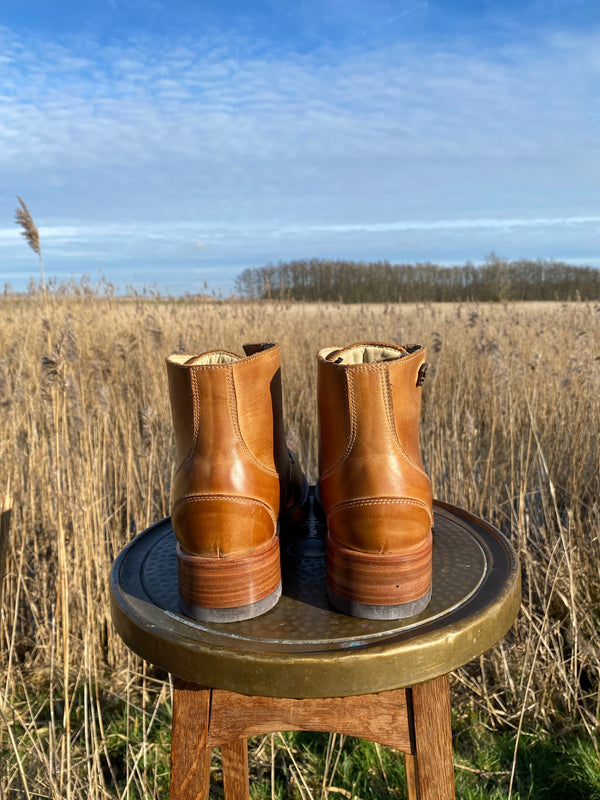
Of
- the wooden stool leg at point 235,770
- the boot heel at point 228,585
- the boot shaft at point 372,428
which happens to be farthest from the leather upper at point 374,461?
the wooden stool leg at point 235,770

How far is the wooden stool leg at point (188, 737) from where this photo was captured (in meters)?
0.73

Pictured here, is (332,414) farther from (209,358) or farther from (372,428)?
(209,358)

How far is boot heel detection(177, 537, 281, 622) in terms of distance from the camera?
667 millimetres

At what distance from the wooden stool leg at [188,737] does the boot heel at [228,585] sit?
4.7 inches

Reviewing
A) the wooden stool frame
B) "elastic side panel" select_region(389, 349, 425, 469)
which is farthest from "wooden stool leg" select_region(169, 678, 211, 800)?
"elastic side panel" select_region(389, 349, 425, 469)

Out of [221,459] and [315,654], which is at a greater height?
[221,459]

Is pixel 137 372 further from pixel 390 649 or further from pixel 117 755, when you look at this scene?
pixel 390 649

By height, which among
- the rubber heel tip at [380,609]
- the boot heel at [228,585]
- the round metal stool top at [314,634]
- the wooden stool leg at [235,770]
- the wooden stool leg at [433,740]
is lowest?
the wooden stool leg at [235,770]

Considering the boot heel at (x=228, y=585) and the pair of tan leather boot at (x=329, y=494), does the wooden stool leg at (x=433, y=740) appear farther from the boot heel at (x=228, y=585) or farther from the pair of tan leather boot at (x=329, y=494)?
the boot heel at (x=228, y=585)

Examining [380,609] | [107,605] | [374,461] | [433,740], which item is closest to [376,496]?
[374,461]

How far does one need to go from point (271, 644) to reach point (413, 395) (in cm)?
36

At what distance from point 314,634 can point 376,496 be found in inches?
7.4

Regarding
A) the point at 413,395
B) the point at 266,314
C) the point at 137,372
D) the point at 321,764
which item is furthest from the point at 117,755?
the point at 266,314

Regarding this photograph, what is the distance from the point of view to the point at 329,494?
2.32 ft
